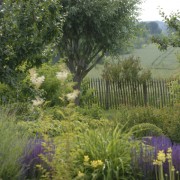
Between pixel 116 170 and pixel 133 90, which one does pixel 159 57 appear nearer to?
pixel 133 90

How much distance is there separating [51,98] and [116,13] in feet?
24.8

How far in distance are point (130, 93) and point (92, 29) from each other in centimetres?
378

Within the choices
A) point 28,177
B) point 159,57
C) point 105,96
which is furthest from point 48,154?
point 159,57

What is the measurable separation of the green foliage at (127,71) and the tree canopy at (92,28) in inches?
31.4

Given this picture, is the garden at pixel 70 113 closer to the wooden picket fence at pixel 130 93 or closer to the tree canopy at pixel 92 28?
the tree canopy at pixel 92 28

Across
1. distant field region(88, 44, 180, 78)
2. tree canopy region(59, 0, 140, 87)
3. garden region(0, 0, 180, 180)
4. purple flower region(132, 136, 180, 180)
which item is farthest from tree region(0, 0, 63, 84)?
distant field region(88, 44, 180, 78)

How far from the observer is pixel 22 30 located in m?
8.62

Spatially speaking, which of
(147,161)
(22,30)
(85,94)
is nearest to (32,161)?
(147,161)

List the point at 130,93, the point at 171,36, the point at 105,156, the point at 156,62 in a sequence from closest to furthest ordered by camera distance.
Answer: the point at 105,156 → the point at 171,36 → the point at 130,93 → the point at 156,62

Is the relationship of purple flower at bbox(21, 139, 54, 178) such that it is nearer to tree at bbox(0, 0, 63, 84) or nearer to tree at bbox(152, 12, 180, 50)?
tree at bbox(0, 0, 63, 84)

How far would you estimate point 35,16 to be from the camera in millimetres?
8594

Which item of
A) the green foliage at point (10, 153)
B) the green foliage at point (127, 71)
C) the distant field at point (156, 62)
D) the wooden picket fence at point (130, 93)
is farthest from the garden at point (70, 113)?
the distant field at point (156, 62)

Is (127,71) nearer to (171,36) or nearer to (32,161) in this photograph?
(171,36)

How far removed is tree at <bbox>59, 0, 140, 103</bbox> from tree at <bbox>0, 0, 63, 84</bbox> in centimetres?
795
